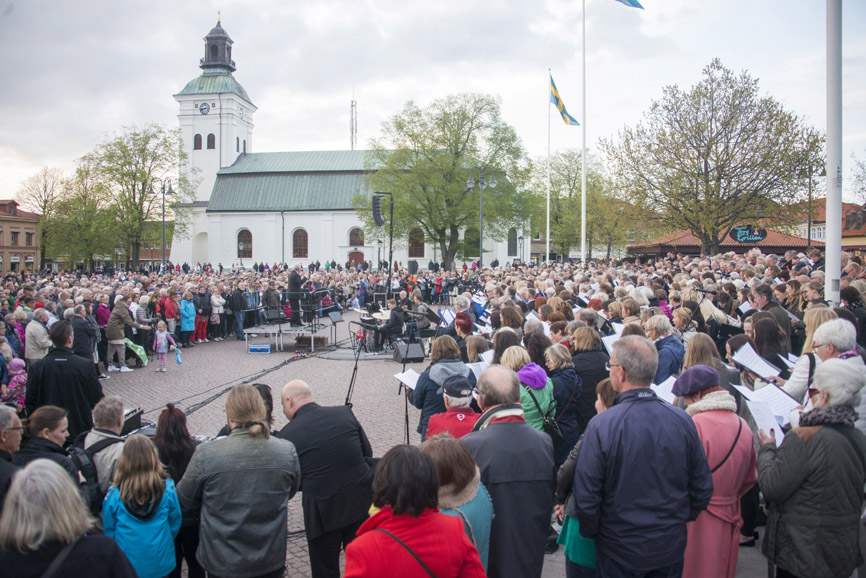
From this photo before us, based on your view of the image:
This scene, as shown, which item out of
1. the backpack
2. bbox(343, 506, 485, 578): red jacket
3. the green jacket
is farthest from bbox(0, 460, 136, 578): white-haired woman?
the green jacket

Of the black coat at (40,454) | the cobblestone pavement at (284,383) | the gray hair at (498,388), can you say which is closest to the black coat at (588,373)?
the cobblestone pavement at (284,383)

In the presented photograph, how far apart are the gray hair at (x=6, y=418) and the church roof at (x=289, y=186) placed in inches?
2319

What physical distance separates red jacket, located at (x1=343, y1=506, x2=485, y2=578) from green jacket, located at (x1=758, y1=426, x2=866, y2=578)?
6.32 ft

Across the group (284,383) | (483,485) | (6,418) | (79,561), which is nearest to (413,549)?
(483,485)

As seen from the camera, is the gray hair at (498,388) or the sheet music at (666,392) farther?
the sheet music at (666,392)

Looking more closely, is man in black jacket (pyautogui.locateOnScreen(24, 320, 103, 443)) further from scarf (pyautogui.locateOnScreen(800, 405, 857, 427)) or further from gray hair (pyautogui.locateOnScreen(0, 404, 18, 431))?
scarf (pyautogui.locateOnScreen(800, 405, 857, 427))

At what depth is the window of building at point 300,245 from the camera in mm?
63781

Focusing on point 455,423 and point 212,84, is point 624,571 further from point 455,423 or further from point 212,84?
point 212,84

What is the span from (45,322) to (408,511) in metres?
10.4

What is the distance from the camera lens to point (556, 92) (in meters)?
29.0

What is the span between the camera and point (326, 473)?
390 centimetres

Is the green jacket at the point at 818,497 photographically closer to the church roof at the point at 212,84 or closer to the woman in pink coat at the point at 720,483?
the woman in pink coat at the point at 720,483

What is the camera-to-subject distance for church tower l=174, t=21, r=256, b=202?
214ft

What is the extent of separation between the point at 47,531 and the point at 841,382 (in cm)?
383
